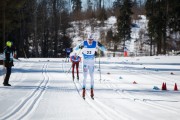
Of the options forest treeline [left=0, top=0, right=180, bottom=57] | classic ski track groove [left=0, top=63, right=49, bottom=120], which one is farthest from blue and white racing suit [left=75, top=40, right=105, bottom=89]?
forest treeline [left=0, top=0, right=180, bottom=57]

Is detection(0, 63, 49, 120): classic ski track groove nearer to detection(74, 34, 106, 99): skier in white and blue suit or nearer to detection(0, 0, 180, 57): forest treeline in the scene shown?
detection(74, 34, 106, 99): skier in white and blue suit

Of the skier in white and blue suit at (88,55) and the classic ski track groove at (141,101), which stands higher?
the skier in white and blue suit at (88,55)

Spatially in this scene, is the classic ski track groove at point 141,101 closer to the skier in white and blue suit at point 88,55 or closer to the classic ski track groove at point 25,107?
the skier in white and blue suit at point 88,55

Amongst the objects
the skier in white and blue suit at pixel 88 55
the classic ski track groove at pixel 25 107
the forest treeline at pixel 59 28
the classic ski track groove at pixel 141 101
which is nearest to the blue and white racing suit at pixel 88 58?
the skier in white and blue suit at pixel 88 55

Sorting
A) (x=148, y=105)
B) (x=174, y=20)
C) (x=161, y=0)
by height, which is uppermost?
(x=161, y=0)

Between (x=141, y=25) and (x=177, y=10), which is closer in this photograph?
(x=177, y=10)

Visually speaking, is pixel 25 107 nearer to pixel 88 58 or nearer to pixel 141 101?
pixel 88 58

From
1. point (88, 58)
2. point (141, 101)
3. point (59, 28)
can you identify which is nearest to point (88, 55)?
point (88, 58)

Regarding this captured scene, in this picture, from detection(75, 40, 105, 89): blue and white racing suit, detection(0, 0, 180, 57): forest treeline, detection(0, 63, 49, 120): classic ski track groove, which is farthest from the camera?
detection(0, 0, 180, 57): forest treeline

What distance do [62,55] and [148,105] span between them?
64.6 m

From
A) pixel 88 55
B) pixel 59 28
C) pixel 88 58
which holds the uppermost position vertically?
pixel 59 28

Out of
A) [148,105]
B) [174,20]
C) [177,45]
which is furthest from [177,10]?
[148,105]

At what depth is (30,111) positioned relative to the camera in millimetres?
10797

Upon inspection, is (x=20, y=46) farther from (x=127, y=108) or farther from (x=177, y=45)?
(x=127, y=108)
